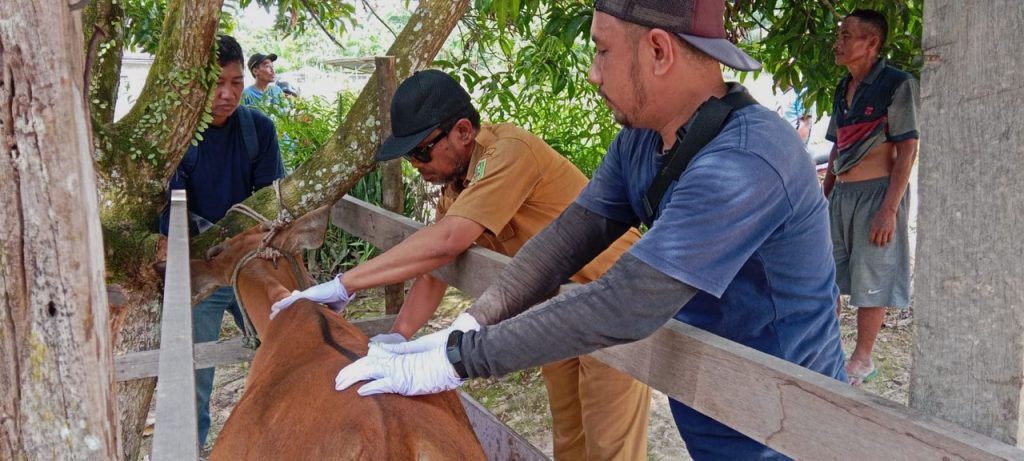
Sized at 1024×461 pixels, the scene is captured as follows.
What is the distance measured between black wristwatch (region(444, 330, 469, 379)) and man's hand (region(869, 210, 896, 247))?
135 inches

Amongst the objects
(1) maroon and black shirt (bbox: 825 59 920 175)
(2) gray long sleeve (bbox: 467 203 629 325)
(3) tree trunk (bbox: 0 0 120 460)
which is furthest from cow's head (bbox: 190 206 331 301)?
(1) maroon and black shirt (bbox: 825 59 920 175)

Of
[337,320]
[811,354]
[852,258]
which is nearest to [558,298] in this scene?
[811,354]

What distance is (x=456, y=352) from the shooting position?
1.91m

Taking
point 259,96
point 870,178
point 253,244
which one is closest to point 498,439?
point 253,244

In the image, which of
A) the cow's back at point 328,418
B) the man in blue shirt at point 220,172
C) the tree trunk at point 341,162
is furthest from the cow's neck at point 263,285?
the man in blue shirt at point 220,172

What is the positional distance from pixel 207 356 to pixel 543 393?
2529 mm

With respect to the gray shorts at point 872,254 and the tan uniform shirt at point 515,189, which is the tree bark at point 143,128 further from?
the gray shorts at point 872,254

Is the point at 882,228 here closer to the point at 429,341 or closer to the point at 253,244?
the point at 253,244

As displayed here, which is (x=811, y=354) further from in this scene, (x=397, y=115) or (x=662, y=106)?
(x=397, y=115)

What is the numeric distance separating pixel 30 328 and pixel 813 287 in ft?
5.06

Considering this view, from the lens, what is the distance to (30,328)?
4.63 ft

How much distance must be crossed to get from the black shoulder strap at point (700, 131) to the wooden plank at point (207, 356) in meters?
2.06

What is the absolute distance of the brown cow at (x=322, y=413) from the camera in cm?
184

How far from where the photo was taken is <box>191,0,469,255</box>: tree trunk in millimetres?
3631
